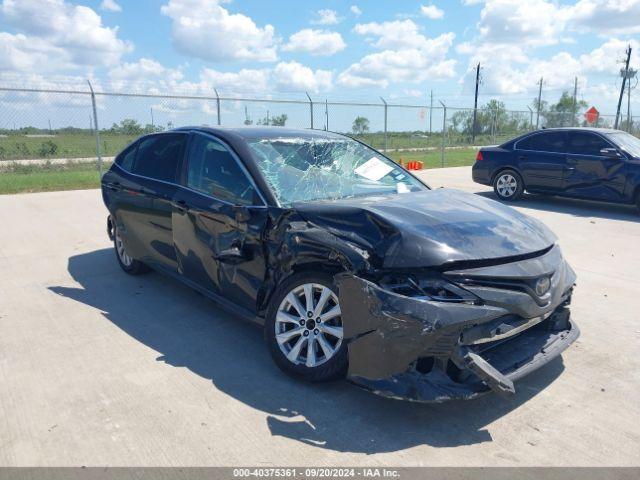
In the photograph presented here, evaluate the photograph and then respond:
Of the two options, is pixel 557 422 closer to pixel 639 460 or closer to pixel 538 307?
pixel 639 460

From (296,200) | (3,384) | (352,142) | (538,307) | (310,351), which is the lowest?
(3,384)

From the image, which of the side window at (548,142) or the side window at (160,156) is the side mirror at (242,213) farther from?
the side window at (548,142)

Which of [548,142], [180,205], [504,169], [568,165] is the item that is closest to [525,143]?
[548,142]

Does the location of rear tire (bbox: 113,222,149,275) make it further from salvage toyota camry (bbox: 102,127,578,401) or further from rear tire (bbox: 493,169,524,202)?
rear tire (bbox: 493,169,524,202)


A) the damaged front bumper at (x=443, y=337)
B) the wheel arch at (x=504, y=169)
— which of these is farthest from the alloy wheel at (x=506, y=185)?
the damaged front bumper at (x=443, y=337)

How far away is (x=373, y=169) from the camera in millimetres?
4656

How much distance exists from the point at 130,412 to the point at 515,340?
2.39 m

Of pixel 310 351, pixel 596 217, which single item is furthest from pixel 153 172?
pixel 596 217

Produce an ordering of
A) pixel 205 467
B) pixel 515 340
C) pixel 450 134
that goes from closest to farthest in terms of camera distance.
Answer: pixel 205 467, pixel 515 340, pixel 450 134

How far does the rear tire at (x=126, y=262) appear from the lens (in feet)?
18.6

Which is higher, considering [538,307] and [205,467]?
[538,307]

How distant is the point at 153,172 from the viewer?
5.06 m

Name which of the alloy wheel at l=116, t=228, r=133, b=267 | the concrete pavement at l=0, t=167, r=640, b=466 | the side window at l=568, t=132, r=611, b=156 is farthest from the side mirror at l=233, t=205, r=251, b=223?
the side window at l=568, t=132, r=611, b=156

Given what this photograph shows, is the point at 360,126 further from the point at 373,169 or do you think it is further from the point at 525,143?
the point at 373,169
